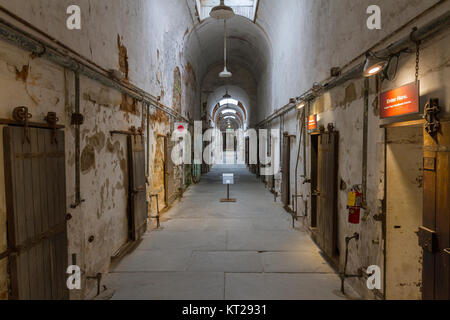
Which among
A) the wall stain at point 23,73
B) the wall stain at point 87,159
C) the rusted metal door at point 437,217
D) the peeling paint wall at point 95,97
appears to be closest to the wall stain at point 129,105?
the peeling paint wall at point 95,97

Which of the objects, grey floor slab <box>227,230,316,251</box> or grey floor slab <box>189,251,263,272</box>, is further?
grey floor slab <box>227,230,316,251</box>

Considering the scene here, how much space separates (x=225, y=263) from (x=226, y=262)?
0.15 ft

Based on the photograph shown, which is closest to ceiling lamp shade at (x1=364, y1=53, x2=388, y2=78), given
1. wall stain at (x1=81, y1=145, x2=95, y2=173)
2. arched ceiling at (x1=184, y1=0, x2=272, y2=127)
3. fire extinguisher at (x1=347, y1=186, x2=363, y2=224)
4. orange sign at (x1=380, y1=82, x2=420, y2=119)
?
orange sign at (x1=380, y1=82, x2=420, y2=119)

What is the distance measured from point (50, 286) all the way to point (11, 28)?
2.47 metres

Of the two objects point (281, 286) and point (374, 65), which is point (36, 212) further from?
point (374, 65)

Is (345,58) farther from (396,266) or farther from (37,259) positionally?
(37,259)

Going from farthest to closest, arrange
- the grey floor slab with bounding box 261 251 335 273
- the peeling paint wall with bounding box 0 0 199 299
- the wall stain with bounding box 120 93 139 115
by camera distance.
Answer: the wall stain with bounding box 120 93 139 115 → the grey floor slab with bounding box 261 251 335 273 → the peeling paint wall with bounding box 0 0 199 299

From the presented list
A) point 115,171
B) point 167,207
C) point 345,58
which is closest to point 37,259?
point 115,171

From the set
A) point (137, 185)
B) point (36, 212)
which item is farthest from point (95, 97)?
point (137, 185)

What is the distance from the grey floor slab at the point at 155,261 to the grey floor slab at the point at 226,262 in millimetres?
180

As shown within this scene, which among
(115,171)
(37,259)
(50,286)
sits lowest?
(50,286)

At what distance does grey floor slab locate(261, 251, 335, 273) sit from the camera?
187 inches

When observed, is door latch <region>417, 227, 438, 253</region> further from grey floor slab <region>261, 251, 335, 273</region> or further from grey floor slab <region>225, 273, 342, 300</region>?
grey floor slab <region>261, 251, 335, 273</region>

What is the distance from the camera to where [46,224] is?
2.93 meters
